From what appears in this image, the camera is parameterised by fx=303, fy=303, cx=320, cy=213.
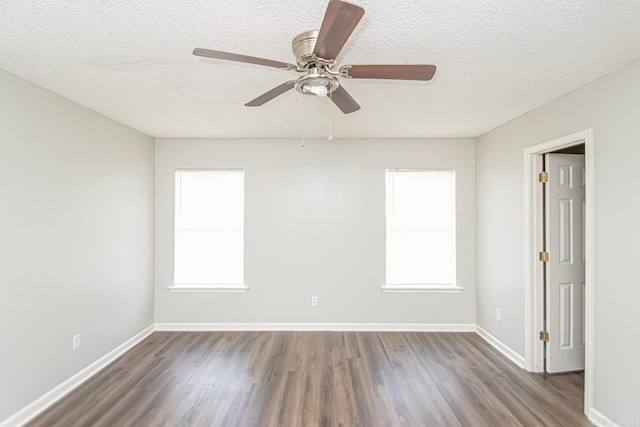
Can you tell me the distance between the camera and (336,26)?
1.13 meters

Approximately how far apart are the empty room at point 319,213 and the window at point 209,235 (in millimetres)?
29

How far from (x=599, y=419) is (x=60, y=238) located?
14.1 feet

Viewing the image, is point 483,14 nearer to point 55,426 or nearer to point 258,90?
point 258,90

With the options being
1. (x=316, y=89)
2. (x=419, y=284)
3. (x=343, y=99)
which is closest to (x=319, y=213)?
(x=419, y=284)

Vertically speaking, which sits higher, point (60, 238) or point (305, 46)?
point (305, 46)

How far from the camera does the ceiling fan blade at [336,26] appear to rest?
3.40 ft

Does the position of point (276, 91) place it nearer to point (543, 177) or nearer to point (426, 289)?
point (543, 177)

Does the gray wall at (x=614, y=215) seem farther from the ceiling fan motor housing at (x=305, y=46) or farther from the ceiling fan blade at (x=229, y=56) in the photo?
the ceiling fan blade at (x=229, y=56)

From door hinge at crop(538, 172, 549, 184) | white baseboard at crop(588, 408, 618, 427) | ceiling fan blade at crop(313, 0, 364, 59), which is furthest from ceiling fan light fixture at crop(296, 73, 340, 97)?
white baseboard at crop(588, 408, 618, 427)

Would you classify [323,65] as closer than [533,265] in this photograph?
Yes

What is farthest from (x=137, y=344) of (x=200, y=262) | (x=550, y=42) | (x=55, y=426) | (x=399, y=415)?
(x=550, y=42)

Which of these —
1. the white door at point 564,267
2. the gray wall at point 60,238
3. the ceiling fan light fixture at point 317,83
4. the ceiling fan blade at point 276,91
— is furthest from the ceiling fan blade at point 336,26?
the white door at point 564,267

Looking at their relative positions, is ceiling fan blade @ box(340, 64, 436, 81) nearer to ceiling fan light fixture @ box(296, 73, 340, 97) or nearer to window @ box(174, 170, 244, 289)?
ceiling fan light fixture @ box(296, 73, 340, 97)

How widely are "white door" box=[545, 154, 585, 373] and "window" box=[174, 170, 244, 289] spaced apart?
3.37m
